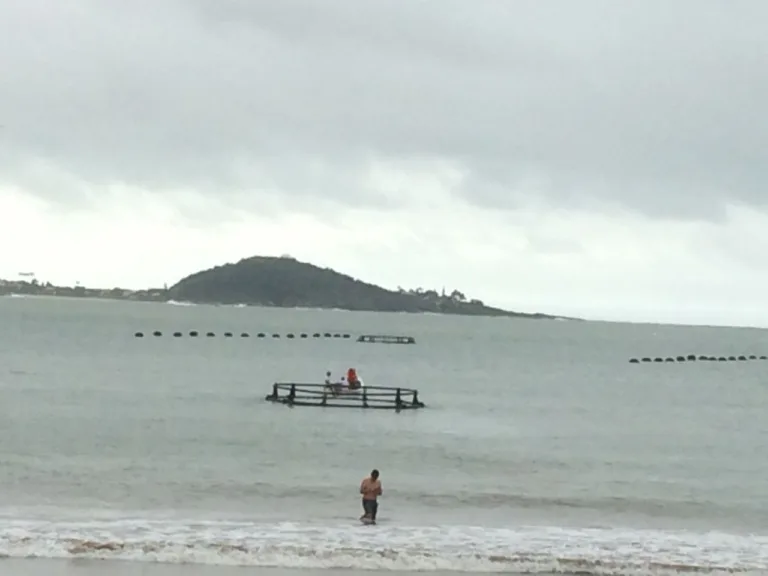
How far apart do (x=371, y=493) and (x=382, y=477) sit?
10.4 metres

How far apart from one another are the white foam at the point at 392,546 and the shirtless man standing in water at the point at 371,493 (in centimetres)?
43

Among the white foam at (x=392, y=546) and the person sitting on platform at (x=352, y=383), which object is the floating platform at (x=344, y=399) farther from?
the white foam at (x=392, y=546)

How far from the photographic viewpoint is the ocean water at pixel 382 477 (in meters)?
22.1

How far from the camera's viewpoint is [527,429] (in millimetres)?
55906

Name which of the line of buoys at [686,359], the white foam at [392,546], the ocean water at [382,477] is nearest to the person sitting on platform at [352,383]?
the ocean water at [382,477]

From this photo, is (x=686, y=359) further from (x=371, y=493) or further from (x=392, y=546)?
(x=392, y=546)

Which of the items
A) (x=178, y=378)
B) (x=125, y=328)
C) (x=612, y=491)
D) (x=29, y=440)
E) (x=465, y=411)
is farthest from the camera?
Answer: (x=125, y=328)

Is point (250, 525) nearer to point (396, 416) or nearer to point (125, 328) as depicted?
point (396, 416)

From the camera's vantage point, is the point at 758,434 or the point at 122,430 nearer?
the point at 122,430

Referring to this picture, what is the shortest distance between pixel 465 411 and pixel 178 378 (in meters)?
27.2

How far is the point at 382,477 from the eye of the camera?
3625cm

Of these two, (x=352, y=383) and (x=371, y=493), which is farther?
(x=352, y=383)

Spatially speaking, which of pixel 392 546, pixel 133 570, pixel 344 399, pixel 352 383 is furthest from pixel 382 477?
pixel 352 383

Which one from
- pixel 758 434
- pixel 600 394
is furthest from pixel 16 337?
pixel 758 434
